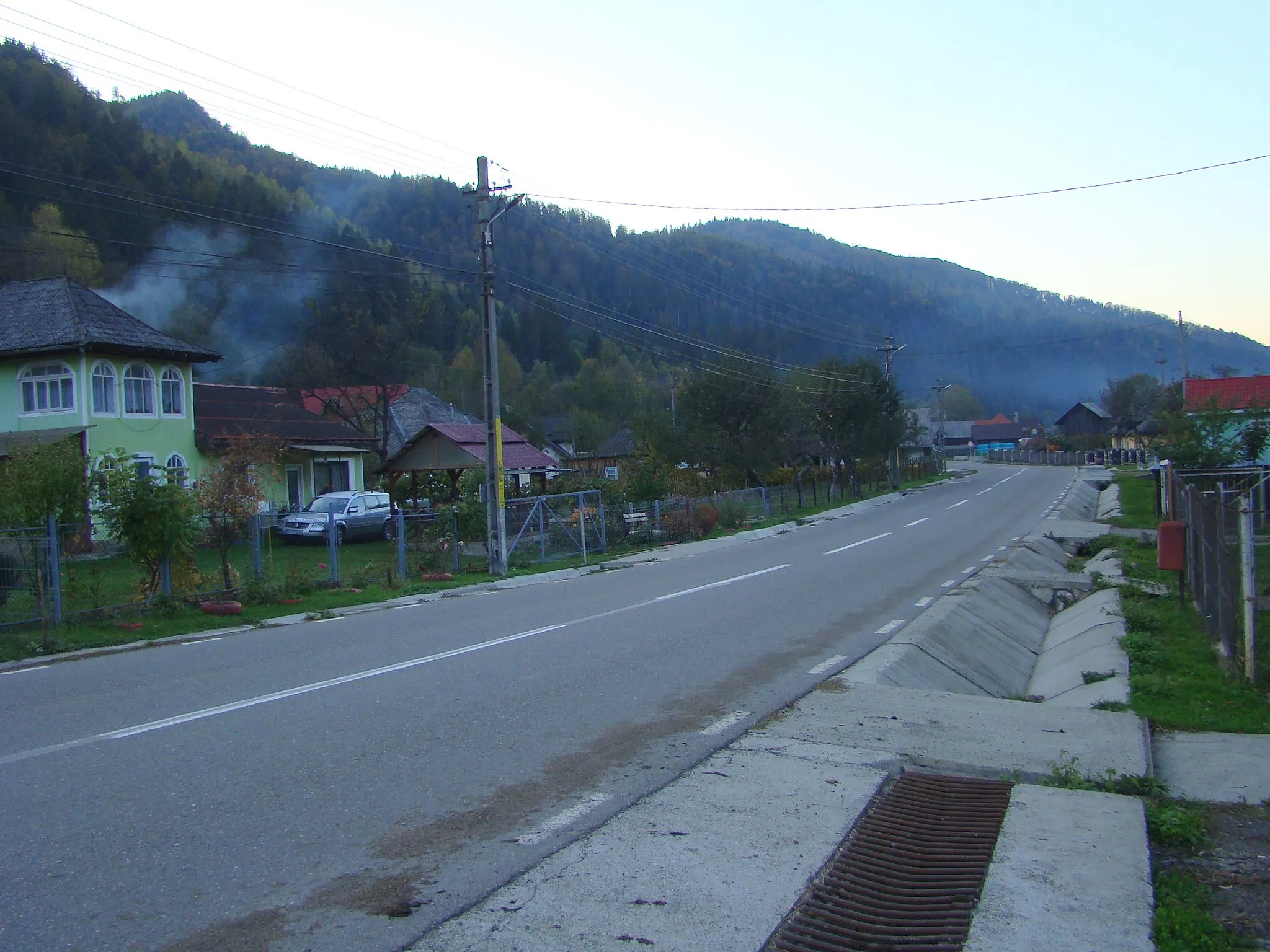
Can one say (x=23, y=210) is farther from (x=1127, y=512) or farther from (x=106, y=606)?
(x=1127, y=512)

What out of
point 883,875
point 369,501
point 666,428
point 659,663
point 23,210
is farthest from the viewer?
point 23,210

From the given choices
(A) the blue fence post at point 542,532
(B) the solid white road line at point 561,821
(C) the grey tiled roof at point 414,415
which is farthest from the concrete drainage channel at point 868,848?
(C) the grey tiled roof at point 414,415

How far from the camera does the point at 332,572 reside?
1938cm

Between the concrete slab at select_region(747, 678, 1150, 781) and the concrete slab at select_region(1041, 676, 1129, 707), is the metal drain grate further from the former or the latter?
the concrete slab at select_region(1041, 676, 1129, 707)

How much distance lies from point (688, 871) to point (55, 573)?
12.4m

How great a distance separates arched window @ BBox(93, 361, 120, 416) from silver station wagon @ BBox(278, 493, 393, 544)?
619 cm

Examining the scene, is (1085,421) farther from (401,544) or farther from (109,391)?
(401,544)

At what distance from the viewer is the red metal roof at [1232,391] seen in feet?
122

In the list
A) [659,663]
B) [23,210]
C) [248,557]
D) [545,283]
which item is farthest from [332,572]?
[545,283]

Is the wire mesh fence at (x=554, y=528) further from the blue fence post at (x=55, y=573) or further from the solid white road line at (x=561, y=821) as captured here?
the solid white road line at (x=561, y=821)

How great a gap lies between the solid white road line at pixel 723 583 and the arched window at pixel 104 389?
20.8 meters

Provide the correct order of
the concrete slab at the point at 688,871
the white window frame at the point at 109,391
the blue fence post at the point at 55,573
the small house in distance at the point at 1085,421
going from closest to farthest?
the concrete slab at the point at 688,871
the blue fence post at the point at 55,573
the white window frame at the point at 109,391
the small house in distance at the point at 1085,421

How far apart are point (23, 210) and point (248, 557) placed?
151 ft

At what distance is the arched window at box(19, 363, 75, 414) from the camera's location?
29047mm
